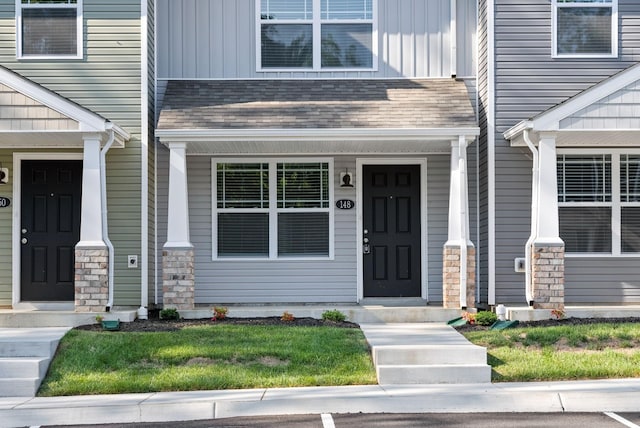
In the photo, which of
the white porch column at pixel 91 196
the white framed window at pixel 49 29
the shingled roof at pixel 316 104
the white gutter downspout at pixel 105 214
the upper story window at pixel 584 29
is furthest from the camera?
the upper story window at pixel 584 29

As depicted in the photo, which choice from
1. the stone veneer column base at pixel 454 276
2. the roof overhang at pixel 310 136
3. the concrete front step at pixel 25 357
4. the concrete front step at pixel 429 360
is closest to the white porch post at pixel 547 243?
the stone veneer column base at pixel 454 276

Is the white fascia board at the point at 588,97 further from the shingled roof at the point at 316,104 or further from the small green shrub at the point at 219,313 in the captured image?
the small green shrub at the point at 219,313


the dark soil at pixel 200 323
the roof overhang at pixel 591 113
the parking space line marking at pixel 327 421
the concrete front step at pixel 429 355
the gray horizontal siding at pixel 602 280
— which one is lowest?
the parking space line marking at pixel 327 421

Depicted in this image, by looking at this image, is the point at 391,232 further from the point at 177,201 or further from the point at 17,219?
the point at 17,219

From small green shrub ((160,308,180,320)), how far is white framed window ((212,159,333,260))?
5.81ft

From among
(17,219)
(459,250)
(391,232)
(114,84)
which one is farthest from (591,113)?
(17,219)

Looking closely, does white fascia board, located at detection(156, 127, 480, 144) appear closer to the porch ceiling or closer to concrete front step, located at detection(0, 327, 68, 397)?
the porch ceiling

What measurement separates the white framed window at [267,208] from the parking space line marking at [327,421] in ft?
18.6

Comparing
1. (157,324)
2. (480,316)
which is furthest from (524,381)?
(157,324)

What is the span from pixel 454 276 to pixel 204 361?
4198 mm

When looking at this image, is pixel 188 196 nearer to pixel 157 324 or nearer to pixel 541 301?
pixel 157 324

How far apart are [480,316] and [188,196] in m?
4.96

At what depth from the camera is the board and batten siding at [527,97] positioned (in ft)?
40.4

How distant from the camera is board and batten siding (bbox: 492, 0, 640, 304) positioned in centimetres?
1230
